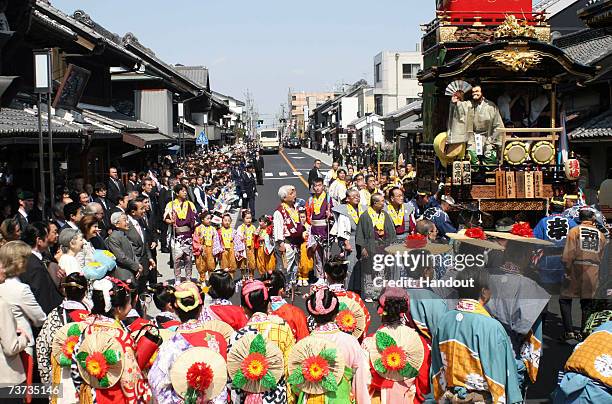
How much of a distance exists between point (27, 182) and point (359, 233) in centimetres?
761

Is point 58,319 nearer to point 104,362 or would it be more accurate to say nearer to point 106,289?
point 106,289

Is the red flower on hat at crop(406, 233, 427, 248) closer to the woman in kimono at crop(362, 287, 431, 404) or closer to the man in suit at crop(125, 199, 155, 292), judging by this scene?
the woman in kimono at crop(362, 287, 431, 404)

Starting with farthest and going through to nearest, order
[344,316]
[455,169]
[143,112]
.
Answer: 1. [143,112]
2. [455,169]
3. [344,316]

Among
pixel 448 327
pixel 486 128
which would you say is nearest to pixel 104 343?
pixel 448 327

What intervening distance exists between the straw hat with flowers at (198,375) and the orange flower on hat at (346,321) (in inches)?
44.5

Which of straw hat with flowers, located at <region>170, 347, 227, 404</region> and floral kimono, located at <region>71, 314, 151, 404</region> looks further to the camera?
floral kimono, located at <region>71, 314, 151, 404</region>

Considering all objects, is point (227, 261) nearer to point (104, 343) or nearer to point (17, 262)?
point (17, 262)

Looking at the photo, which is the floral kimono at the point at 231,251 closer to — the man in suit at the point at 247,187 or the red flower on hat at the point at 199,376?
the red flower on hat at the point at 199,376

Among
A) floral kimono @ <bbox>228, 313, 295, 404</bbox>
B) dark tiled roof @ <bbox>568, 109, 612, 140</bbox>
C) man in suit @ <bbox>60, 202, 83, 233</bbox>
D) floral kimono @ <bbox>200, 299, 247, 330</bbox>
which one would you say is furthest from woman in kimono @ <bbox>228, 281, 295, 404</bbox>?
dark tiled roof @ <bbox>568, 109, 612, 140</bbox>

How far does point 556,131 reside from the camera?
13758 millimetres


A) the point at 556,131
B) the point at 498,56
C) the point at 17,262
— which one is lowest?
the point at 17,262

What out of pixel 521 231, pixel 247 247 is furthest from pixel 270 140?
pixel 521 231

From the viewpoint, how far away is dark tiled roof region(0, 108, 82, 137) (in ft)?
37.4

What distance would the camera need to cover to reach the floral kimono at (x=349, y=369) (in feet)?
17.7
